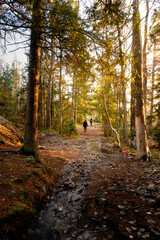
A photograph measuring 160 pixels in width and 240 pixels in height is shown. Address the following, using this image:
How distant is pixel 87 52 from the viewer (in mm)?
4879

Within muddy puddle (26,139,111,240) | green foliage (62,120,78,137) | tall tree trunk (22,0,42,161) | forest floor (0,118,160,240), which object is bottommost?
muddy puddle (26,139,111,240)

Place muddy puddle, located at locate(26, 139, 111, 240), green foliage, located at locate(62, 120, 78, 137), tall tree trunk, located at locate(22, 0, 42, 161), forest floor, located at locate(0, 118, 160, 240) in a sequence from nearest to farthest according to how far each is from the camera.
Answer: forest floor, located at locate(0, 118, 160, 240), muddy puddle, located at locate(26, 139, 111, 240), tall tree trunk, located at locate(22, 0, 42, 161), green foliage, located at locate(62, 120, 78, 137)

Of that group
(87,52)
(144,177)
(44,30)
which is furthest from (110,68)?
(144,177)

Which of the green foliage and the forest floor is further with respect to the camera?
the green foliage

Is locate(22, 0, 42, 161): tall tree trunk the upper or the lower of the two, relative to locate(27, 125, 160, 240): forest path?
upper

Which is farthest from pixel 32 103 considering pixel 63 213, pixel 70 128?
pixel 70 128

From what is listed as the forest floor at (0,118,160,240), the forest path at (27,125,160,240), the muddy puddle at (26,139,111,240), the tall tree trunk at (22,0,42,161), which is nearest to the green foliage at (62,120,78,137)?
the tall tree trunk at (22,0,42,161)

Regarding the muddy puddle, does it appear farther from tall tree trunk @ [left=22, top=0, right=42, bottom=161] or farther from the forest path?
tall tree trunk @ [left=22, top=0, right=42, bottom=161]

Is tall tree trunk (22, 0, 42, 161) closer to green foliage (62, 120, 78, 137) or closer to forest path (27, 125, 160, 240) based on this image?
forest path (27, 125, 160, 240)

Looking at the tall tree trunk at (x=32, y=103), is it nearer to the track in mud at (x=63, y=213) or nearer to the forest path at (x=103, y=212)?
the track in mud at (x=63, y=213)

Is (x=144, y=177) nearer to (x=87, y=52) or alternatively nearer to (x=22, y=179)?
(x=22, y=179)

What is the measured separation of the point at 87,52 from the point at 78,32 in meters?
0.75

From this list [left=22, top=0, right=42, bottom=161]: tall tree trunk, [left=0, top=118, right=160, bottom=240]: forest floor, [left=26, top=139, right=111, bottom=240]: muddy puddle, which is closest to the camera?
[left=0, top=118, right=160, bottom=240]: forest floor

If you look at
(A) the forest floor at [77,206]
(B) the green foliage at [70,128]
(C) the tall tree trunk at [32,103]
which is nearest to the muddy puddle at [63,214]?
(A) the forest floor at [77,206]
